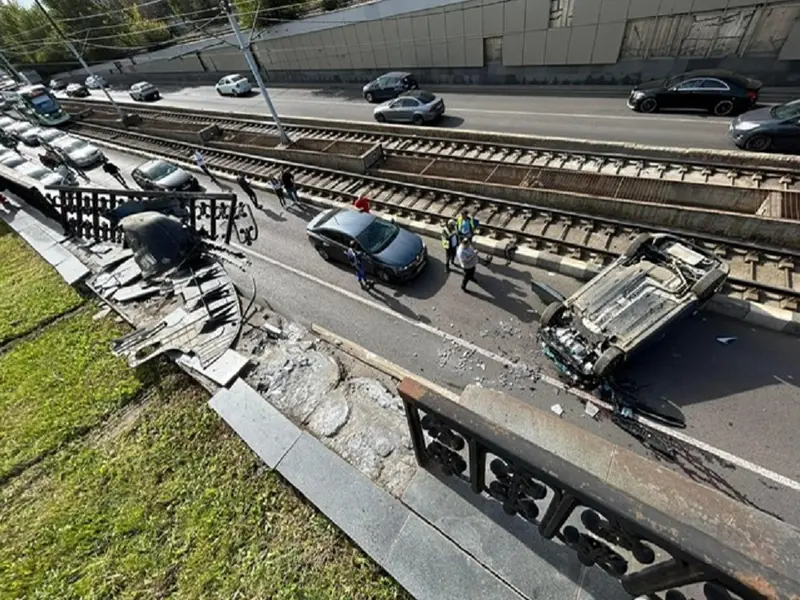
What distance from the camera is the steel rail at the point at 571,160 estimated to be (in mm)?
10797

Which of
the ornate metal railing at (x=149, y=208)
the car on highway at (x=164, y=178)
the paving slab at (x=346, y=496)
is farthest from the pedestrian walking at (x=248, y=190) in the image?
the paving slab at (x=346, y=496)

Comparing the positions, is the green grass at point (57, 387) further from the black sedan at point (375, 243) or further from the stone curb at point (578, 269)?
the stone curb at point (578, 269)

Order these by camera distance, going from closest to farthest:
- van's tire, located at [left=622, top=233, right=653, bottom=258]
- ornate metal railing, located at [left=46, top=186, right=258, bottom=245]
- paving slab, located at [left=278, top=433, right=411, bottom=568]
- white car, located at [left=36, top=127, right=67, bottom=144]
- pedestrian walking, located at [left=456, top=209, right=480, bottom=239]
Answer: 1. paving slab, located at [left=278, top=433, right=411, bottom=568]
2. van's tire, located at [left=622, top=233, right=653, bottom=258]
3. pedestrian walking, located at [left=456, top=209, right=480, bottom=239]
4. ornate metal railing, located at [left=46, top=186, right=258, bottom=245]
5. white car, located at [left=36, top=127, right=67, bottom=144]

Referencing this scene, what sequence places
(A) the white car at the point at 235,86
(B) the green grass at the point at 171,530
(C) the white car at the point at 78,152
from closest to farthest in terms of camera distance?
(B) the green grass at the point at 171,530 < (C) the white car at the point at 78,152 < (A) the white car at the point at 235,86

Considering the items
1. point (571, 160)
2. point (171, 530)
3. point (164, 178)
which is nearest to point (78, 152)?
point (164, 178)

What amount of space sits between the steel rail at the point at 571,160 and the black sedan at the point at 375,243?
5.97 meters

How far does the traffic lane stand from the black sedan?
513mm

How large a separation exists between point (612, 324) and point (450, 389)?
11.8 feet

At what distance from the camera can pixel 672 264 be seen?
309 inches

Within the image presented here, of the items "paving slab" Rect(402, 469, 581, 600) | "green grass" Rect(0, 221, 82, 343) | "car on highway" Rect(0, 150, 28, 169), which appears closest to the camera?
"paving slab" Rect(402, 469, 581, 600)

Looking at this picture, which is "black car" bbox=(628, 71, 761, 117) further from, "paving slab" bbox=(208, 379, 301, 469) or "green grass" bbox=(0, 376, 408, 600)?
"green grass" bbox=(0, 376, 408, 600)

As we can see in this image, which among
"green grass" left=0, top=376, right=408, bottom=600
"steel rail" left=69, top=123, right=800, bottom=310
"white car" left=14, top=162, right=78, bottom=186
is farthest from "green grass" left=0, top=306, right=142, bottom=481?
"white car" left=14, top=162, right=78, bottom=186

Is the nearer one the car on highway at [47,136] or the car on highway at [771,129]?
the car on highway at [771,129]

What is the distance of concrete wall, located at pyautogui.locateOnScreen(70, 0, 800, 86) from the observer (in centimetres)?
1673
